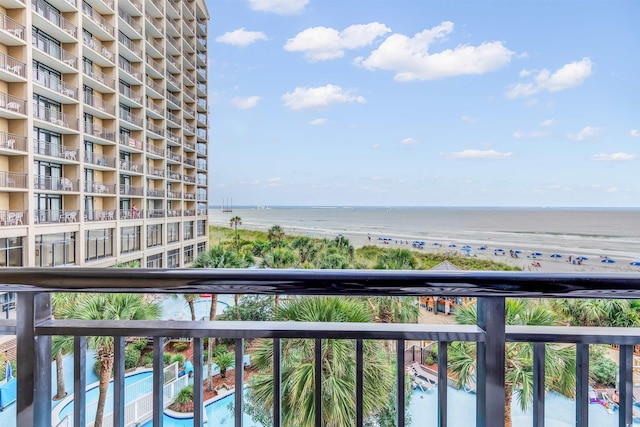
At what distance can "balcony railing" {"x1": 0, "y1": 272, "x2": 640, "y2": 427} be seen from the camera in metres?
0.55

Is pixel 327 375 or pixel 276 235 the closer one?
pixel 327 375

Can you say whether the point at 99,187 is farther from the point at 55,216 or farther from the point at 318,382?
the point at 318,382

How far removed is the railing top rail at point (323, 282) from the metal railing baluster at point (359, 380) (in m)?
0.15

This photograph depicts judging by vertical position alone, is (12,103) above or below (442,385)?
above

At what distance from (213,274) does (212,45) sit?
19.2 ft

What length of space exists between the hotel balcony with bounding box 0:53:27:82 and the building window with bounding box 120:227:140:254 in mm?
1844

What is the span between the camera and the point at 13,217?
3.12 m

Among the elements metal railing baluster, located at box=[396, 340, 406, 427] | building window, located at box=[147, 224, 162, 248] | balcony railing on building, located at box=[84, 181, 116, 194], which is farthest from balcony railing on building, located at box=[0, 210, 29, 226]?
metal railing baluster, located at box=[396, 340, 406, 427]

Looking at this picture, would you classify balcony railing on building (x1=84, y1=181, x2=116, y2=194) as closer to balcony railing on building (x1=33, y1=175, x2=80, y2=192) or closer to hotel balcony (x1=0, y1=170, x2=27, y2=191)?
balcony railing on building (x1=33, y1=175, x2=80, y2=192)

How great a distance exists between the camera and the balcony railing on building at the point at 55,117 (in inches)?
136

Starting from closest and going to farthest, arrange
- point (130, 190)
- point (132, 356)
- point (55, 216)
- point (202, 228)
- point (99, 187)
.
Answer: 1. point (132, 356)
2. point (55, 216)
3. point (99, 187)
4. point (130, 190)
5. point (202, 228)

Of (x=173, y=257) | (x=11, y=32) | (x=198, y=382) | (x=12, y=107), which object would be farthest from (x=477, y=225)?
(x=11, y=32)

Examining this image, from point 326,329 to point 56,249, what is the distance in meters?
3.80

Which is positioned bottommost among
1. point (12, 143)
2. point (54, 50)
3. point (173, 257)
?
point (173, 257)
